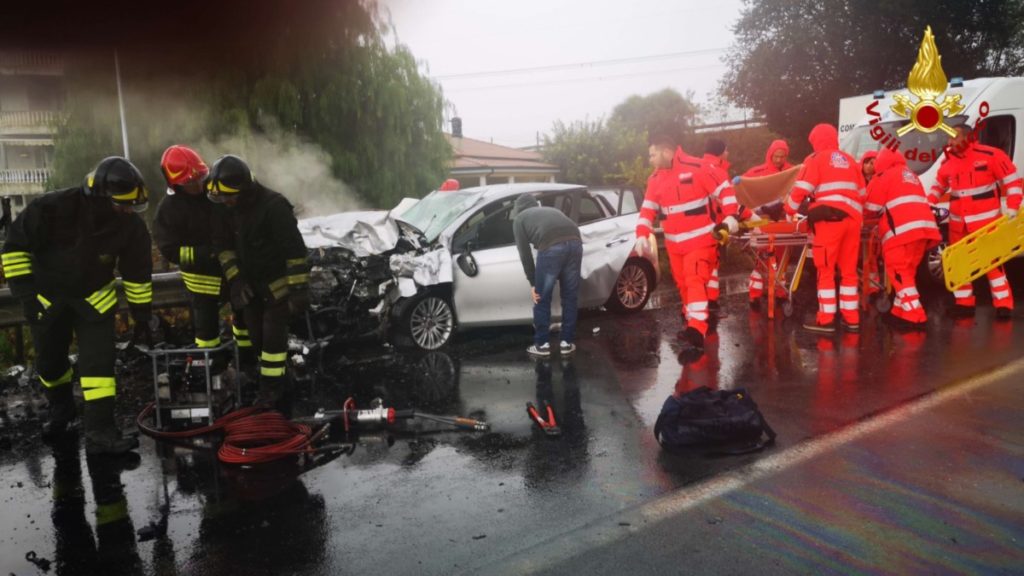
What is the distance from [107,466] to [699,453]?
3.59m

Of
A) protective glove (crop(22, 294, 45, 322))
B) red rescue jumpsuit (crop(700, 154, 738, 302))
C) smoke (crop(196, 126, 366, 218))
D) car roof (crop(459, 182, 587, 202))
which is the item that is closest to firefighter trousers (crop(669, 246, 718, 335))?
red rescue jumpsuit (crop(700, 154, 738, 302))

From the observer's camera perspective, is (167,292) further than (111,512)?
Yes

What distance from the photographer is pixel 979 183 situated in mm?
8359

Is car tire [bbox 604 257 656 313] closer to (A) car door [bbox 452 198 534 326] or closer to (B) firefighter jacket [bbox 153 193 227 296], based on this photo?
(A) car door [bbox 452 198 534 326]

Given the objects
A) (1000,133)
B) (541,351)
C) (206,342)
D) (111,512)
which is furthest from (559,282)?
(1000,133)

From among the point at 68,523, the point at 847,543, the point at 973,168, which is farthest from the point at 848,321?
the point at 68,523

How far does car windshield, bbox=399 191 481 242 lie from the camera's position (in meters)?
7.79

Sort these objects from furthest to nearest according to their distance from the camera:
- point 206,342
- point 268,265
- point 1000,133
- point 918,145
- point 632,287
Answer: point 1000,133
point 918,145
point 632,287
point 206,342
point 268,265

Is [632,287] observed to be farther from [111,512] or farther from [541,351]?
[111,512]

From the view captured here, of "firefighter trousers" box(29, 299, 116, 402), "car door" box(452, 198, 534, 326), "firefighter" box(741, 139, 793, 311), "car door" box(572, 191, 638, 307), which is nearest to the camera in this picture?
"firefighter trousers" box(29, 299, 116, 402)

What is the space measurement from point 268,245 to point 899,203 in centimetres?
622

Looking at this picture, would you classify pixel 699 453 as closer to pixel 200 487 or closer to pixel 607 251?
pixel 200 487

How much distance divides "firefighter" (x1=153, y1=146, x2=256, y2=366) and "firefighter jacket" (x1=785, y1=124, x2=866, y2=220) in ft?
18.1

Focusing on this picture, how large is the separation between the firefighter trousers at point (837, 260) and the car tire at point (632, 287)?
2.05m
